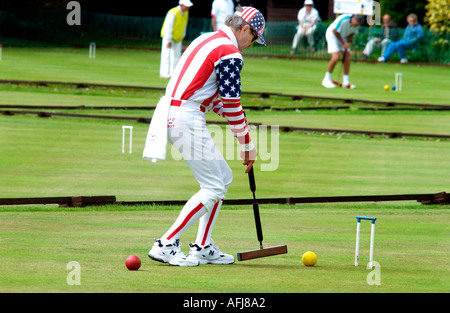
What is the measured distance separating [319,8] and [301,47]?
930cm

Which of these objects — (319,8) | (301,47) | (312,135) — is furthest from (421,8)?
(312,135)

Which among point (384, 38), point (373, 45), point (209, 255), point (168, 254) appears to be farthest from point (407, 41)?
point (168, 254)

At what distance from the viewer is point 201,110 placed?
5969mm

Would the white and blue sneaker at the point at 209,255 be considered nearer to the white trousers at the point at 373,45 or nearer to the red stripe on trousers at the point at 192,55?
the red stripe on trousers at the point at 192,55

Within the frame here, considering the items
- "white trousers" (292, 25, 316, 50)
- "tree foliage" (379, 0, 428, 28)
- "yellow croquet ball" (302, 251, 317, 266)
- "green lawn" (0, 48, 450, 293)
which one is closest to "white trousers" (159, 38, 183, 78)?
"green lawn" (0, 48, 450, 293)

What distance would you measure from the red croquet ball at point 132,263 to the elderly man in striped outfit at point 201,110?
366 mm

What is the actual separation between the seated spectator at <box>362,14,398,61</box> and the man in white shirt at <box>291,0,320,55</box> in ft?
6.63

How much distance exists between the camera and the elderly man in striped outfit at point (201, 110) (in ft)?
19.1

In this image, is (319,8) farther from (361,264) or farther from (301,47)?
(361,264)

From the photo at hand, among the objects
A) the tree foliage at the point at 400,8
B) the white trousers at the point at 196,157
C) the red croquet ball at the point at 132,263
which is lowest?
the red croquet ball at the point at 132,263

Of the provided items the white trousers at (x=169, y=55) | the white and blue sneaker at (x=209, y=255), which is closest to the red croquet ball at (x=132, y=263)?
the white and blue sneaker at (x=209, y=255)

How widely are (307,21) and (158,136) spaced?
82.4ft

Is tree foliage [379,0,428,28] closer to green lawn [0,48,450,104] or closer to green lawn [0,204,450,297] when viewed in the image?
green lawn [0,48,450,104]

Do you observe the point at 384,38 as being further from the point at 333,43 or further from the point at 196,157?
the point at 196,157
